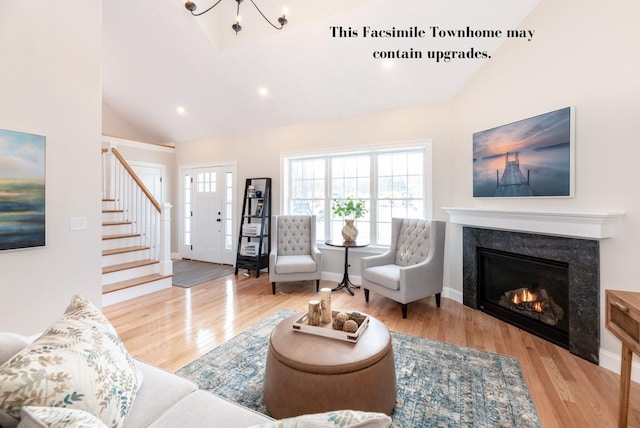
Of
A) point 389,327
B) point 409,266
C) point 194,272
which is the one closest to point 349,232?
point 409,266

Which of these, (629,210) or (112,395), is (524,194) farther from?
(112,395)

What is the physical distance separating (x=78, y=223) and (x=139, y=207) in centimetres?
230

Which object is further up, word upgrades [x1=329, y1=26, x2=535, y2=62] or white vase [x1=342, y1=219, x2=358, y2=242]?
word upgrades [x1=329, y1=26, x2=535, y2=62]

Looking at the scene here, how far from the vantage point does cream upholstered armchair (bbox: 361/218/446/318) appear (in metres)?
3.31

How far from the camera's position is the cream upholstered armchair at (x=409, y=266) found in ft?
10.9

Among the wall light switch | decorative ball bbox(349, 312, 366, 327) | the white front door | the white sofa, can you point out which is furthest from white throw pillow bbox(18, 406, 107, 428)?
the white front door

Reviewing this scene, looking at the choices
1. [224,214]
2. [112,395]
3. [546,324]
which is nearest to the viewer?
[112,395]

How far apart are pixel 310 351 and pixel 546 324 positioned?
8.27ft

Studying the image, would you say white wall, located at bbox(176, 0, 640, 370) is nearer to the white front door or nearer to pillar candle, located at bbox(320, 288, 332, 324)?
pillar candle, located at bbox(320, 288, 332, 324)

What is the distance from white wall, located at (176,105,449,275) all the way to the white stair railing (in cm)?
149

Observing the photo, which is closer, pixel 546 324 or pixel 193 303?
pixel 546 324

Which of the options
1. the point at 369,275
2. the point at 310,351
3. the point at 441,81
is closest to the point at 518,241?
the point at 369,275

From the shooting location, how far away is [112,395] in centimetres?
100

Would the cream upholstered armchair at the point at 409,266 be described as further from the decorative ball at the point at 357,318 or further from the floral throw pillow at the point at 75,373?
the floral throw pillow at the point at 75,373
